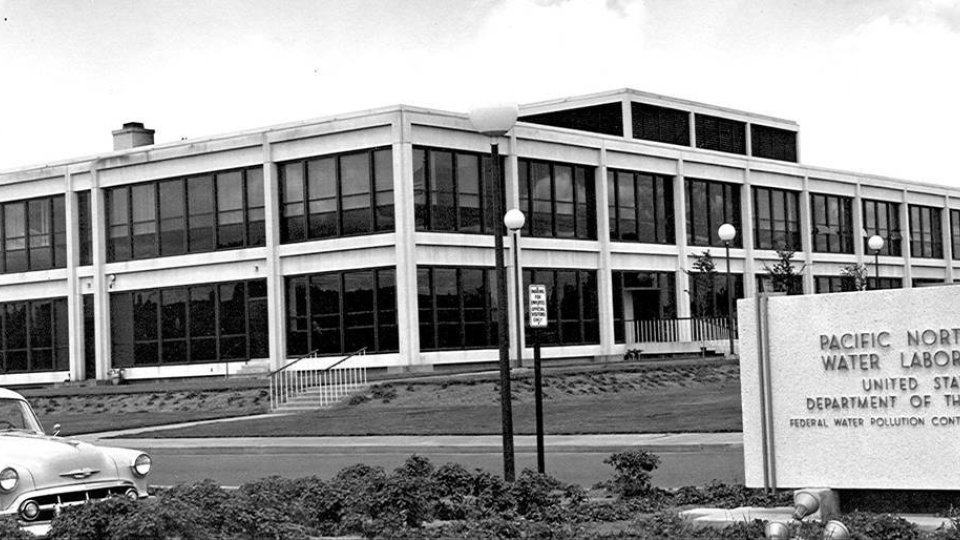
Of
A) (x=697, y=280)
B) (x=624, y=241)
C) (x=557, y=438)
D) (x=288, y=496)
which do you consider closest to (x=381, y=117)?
(x=624, y=241)

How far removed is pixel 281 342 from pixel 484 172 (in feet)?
29.2

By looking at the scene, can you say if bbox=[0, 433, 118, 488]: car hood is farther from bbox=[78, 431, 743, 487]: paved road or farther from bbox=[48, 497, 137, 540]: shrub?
bbox=[78, 431, 743, 487]: paved road

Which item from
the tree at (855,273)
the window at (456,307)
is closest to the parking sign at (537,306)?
the window at (456,307)

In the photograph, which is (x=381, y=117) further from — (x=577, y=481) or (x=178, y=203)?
(x=577, y=481)

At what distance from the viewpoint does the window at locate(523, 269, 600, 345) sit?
47781 millimetres

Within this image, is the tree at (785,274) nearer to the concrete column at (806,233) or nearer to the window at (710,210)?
the concrete column at (806,233)

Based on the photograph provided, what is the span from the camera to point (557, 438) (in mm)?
24359

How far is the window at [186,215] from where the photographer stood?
154ft

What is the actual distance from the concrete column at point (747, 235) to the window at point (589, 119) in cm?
709

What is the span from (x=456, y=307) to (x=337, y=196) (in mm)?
5362

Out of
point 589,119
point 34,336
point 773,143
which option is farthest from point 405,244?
point 773,143

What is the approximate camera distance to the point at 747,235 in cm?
5678

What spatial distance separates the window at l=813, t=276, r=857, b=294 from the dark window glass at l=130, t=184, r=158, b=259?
29.0 meters

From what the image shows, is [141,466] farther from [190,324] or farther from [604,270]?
[604,270]
